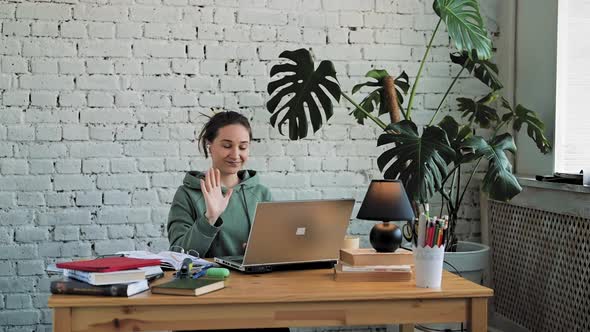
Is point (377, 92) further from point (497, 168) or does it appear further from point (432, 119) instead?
point (497, 168)

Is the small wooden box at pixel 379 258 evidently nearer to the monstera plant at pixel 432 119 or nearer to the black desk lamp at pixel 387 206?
the black desk lamp at pixel 387 206

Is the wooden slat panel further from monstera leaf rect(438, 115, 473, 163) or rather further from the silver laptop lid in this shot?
monstera leaf rect(438, 115, 473, 163)

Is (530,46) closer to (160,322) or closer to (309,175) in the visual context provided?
(309,175)

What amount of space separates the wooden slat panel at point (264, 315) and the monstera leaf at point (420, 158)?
0.86m

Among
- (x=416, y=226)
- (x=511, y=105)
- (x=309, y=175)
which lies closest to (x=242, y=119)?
(x=309, y=175)

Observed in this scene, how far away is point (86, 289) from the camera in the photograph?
1961 mm

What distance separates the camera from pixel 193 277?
83.8 inches

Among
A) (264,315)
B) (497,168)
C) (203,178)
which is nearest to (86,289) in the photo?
(264,315)

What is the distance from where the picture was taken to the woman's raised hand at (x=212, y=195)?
2.53 metres

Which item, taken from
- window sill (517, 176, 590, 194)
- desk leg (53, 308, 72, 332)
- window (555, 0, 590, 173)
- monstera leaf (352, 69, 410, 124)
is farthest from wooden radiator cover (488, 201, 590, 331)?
desk leg (53, 308, 72, 332)

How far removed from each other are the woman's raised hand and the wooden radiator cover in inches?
57.7

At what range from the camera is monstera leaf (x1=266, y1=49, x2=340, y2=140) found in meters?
3.25

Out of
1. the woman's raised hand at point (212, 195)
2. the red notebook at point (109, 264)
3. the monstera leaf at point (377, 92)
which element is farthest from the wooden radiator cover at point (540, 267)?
the red notebook at point (109, 264)

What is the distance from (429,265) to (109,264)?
0.91 m
